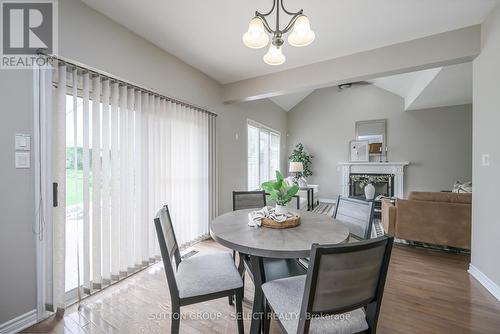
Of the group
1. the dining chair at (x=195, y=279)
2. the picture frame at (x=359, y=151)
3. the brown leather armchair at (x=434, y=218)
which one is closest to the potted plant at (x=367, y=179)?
the picture frame at (x=359, y=151)

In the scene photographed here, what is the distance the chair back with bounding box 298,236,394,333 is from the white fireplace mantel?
5.83 meters

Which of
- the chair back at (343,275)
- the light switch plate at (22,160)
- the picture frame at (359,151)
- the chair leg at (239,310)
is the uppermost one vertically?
the picture frame at (359,151)

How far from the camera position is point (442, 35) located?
2295mm

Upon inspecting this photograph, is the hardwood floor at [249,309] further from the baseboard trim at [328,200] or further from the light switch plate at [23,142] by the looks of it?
the baseboard trim at [328,200]

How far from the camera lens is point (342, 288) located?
89cm

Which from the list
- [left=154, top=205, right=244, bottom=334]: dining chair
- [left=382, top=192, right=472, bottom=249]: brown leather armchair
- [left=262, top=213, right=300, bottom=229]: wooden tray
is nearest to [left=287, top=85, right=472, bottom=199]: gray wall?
[left=382, top=192, right=472, bottom=249]: brown leather armchair

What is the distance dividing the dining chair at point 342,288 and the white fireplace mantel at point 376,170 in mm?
5790

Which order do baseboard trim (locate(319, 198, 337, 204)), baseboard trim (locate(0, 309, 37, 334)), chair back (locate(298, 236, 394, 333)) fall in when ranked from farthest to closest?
baseboard trim (locate(319, 198, 337, 204)) < baseboard trim (locate(0, 309, 37, 334)) < chair back (locate(298, 236, 394, 333))

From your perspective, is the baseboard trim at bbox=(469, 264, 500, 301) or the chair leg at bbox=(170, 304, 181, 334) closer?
the chair leg at bbox=(170, 304, 181, 334)

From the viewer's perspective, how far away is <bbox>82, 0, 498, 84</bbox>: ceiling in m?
1.91

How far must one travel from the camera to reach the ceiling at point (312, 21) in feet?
6.25

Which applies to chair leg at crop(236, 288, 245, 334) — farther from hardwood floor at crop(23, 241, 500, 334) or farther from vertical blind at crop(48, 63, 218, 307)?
vertical blind at crop(48, 63, 218, 307)

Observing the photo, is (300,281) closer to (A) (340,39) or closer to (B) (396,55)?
(A) (340,39)

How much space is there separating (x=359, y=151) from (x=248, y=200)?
4.96 metres
